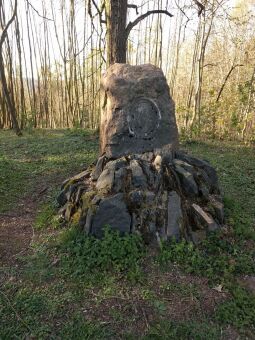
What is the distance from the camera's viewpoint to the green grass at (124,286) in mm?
2238

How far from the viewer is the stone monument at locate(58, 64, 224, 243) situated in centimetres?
302

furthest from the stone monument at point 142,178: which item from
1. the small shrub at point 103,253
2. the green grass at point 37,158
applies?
the green grass at point 37,158

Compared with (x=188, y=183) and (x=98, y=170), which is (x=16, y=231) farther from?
(x=188, y=183)

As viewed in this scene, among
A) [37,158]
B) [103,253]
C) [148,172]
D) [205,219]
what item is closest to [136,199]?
[148,172]

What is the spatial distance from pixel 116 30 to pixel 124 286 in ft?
13.8

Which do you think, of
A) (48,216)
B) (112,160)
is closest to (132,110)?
(112,160)

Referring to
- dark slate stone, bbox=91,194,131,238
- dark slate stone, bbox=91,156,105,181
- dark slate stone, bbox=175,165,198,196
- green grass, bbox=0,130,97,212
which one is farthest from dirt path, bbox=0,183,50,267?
dark slate stone, bbox=175,165,198,196

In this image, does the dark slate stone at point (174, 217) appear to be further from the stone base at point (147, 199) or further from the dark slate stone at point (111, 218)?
the dark slate stone at point (111, 218)

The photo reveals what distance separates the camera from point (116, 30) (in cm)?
518

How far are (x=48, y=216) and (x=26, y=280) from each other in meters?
1.03

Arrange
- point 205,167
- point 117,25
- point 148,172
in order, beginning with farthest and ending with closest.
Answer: point 117,25 < point 205,167 < point 148,172

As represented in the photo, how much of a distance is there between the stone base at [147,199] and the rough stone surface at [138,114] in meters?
0.17

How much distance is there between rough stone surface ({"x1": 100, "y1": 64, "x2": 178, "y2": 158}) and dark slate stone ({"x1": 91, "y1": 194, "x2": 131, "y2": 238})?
878mm

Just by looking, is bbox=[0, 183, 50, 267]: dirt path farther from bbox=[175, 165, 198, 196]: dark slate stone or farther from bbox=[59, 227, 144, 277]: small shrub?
bbox=[175, 165, 198, 196]: dark slate stone
